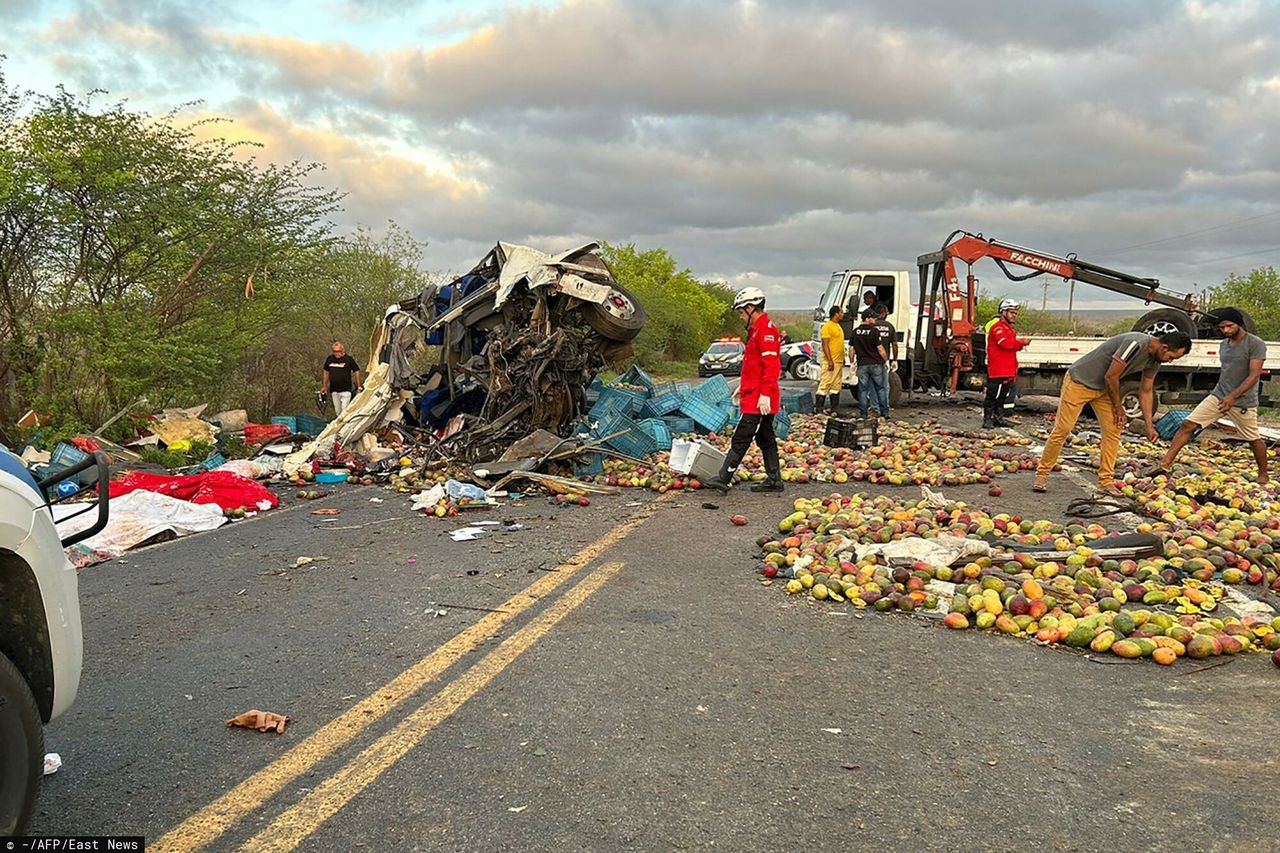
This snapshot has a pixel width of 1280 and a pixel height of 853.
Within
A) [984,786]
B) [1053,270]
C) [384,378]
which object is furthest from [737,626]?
[1053,270]

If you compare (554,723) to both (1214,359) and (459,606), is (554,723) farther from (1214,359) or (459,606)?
(1214,359)

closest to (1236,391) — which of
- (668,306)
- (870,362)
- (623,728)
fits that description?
(870,362)

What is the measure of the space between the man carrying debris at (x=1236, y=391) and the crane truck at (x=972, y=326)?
7301mm

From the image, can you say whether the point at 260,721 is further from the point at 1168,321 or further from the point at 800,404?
the point at 1168,321

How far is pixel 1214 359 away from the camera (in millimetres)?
16500

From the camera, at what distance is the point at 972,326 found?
1734cm

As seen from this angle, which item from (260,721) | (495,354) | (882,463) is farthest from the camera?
(495,354)

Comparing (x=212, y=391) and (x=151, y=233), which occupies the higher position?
(x=151, y=233)

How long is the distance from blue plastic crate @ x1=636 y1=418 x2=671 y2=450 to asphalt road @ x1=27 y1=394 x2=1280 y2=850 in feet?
18.2

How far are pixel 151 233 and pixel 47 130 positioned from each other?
188cm

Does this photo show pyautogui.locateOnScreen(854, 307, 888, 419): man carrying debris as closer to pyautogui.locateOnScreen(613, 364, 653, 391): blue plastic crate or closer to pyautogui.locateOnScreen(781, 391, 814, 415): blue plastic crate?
pyautogui.locateOnScreen(781, 391, 814, 415): blue plastic crate

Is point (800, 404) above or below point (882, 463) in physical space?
above

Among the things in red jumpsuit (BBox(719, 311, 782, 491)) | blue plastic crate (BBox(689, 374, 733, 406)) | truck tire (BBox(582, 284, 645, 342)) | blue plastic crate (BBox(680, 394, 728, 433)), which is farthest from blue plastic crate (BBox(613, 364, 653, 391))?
red jumpsuit (BBox(719, 311, 782, 491))

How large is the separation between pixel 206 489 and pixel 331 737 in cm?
654
